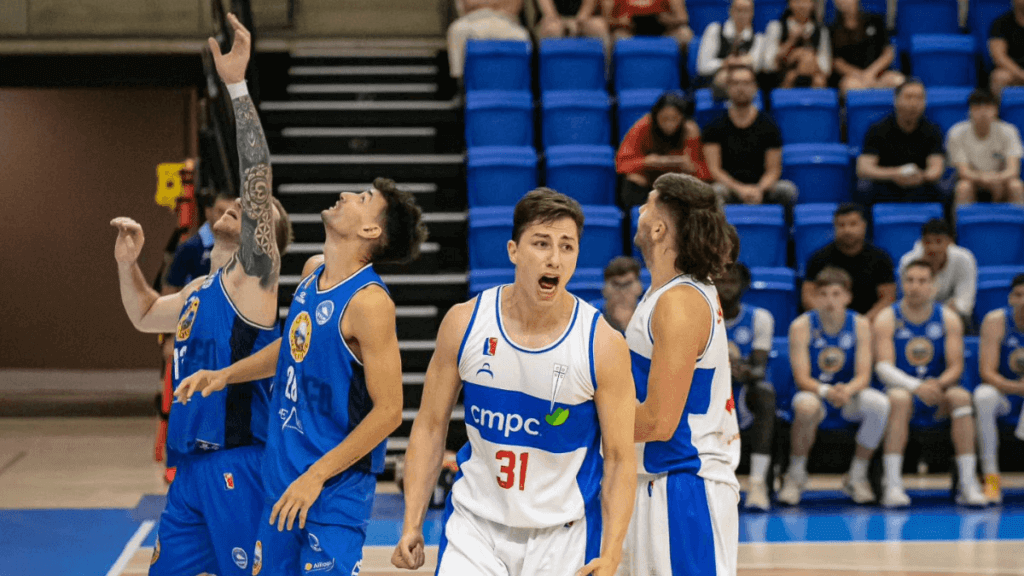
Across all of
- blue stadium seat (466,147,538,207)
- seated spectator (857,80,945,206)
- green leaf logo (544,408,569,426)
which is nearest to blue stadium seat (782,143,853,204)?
seated spectator (857,80,945,206)

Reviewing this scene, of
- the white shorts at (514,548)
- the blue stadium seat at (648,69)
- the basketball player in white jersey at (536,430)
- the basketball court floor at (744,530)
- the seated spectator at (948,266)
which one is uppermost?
the blue stadium seat at (648,69)

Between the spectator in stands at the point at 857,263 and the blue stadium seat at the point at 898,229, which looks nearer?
the spectator in stands at the point at 857,263

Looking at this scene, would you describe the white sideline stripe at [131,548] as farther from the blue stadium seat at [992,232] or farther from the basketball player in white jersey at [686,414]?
the blue stadium seat at [992,232]

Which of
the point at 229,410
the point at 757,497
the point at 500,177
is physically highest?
the point at 500,177

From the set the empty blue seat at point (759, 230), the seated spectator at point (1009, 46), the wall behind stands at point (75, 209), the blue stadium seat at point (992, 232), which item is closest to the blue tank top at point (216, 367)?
the empty blue seat at point (759, 230)

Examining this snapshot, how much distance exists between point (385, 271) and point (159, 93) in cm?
651

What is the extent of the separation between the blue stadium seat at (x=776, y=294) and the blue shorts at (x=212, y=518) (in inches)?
184

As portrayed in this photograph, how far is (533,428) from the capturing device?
295 cm

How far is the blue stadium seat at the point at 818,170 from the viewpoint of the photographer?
28.6ft

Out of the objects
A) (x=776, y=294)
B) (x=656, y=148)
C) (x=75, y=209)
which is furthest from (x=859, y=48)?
(x=75, y=209)

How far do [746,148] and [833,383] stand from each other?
1.83 meters

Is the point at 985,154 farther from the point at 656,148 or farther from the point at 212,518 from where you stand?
the point at 212,518

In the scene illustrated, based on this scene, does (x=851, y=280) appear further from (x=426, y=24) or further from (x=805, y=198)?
(x=426, y=24)

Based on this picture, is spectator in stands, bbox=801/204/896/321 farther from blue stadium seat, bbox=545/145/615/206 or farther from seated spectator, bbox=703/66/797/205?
blue stadium seat, bbox=545/145/615/206
